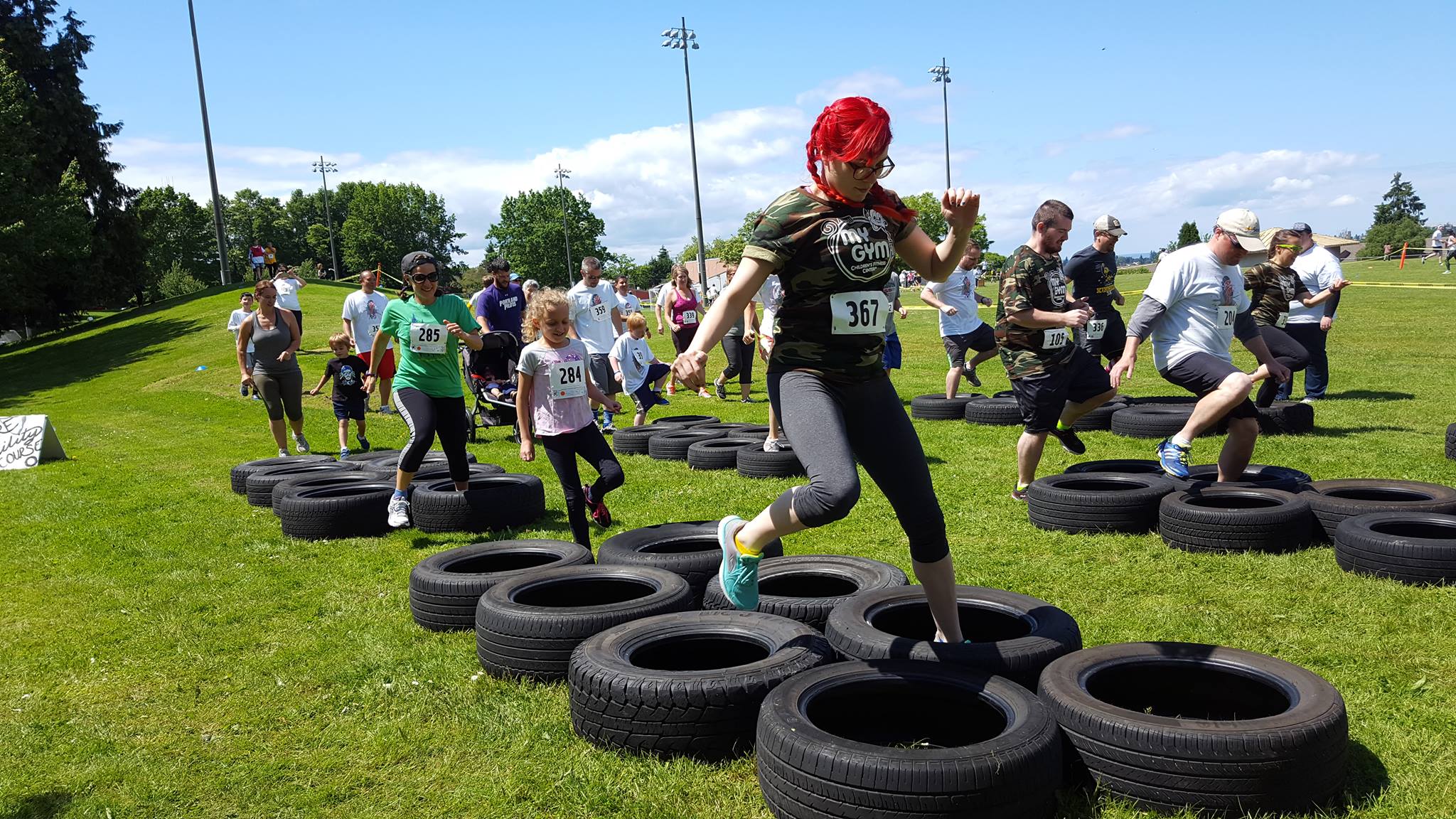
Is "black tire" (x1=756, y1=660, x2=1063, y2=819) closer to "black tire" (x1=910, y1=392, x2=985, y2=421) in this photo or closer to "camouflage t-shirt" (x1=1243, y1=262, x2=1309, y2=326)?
"black tire" (x1=910, y1=392, x2=985, y2=421)

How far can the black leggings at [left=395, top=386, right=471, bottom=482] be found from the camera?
709 centimetres

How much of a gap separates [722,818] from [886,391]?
1.62m

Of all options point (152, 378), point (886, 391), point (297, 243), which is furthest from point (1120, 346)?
point (297, 243)

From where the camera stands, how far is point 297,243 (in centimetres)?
12275

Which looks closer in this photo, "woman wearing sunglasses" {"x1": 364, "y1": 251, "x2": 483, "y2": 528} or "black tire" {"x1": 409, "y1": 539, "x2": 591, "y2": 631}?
"black tire" {"x1": 409, "y1": 539, "x2": 591, "y2": 631}

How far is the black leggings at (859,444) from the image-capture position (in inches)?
131

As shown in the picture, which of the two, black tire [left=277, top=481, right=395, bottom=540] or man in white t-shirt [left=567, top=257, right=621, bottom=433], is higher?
man in white t-shirt [left=567, top=257, right=621, bottom=433]

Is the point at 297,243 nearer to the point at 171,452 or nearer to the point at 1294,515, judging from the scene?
A: the point at 171,452

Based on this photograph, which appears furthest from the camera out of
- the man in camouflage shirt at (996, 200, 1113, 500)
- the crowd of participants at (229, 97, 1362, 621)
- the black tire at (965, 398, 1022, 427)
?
the black tire at (965, 398, 1022, 427)

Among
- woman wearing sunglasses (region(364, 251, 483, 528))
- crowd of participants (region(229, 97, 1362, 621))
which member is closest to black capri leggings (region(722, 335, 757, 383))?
crowd of participants (region(229, 97, 1362, 621))

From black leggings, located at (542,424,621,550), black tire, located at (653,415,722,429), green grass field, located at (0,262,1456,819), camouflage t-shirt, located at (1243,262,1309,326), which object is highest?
camouflage t-shirt, located at (1243,262,1309,326)

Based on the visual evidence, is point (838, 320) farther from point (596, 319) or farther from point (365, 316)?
point (365, 316)

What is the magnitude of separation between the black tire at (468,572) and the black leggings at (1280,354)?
28.4 feet

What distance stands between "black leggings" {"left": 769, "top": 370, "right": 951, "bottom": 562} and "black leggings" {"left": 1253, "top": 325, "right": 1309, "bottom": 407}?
28.8 feet
